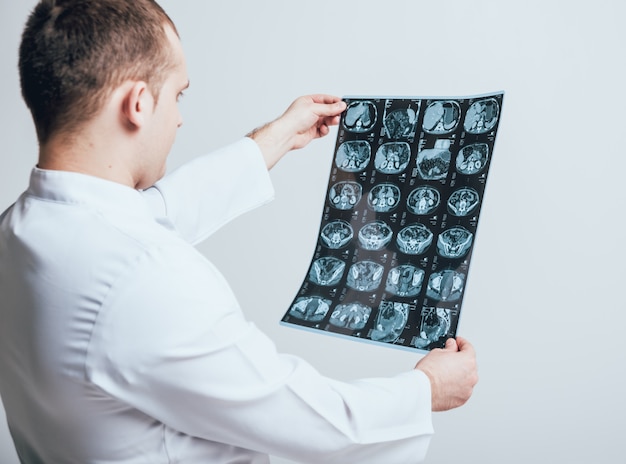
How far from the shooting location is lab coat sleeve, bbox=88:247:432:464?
89 centimetres

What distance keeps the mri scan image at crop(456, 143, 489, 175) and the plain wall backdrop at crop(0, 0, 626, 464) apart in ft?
1.42

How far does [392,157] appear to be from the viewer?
1.46 meters

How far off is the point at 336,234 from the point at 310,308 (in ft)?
0.51

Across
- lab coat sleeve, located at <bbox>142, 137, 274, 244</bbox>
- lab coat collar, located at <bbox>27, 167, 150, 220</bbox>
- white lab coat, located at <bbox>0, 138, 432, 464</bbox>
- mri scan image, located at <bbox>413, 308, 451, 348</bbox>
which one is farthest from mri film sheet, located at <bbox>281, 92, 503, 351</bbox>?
lab coat collar, located at <bbox>27, 167, 150, 220</bbox>

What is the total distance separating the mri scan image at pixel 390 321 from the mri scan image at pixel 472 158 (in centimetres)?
26

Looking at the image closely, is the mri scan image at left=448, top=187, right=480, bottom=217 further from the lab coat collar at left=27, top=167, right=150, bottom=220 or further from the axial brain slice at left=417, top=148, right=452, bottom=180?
the lab coat collar at left=27, top=167, right=150, bottom=220

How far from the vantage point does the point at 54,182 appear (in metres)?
0.96

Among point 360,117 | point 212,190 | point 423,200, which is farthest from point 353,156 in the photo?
point 212,190

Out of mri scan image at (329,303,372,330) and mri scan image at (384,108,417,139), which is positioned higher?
mri scan image at (384,108,417,139)

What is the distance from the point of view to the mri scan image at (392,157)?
144 centimetres

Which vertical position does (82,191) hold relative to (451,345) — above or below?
above

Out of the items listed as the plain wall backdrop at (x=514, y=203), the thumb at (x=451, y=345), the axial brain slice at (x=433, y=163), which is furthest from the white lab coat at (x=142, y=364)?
the plain wall backdrop at (x=514, y=203)

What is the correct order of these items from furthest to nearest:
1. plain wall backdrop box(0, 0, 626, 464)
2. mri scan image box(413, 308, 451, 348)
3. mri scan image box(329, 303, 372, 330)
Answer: plain wall backdrop box(0, 0, 626, 464) → mri scan image box(329, 303, 372, 330) → mri scan image box(413, 308, 451, 348)

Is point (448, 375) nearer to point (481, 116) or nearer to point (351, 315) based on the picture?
point (351, 315)
